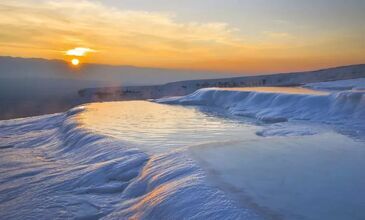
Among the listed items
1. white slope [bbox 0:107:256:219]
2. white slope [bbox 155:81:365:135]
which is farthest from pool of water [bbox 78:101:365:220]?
white slope [bbox 155:81:365:135]

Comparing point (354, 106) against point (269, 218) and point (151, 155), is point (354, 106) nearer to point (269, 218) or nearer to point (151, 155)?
point (151, 155)

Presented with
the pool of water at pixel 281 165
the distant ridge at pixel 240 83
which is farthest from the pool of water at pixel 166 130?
the distant ridge at pixel 240 83

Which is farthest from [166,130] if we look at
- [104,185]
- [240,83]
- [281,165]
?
[240,83]

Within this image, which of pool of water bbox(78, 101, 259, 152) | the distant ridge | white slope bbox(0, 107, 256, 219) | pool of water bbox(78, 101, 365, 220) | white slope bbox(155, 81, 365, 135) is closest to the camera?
pool of water bbox(78, 101, 365, 220)

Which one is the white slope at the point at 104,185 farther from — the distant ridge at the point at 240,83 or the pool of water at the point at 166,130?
the distant ridge at the point at 240,83

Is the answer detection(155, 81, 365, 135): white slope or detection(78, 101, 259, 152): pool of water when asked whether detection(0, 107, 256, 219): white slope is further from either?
detection(155, 81, 365, 135): white slope

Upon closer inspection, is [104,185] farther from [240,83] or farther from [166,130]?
[240,83]

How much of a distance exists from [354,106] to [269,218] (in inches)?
323

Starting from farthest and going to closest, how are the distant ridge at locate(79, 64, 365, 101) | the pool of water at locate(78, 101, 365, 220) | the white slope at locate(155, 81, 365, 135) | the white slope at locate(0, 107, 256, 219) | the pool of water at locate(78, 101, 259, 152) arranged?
the distant ridge at locate(79, 64, 365, 101)
the white slope at locate(155, 81, 365, 135)
the pool of water at locate(78, 101, 259, 152)
the white slope at locate(0, 107, 256, 219)
the pool of water at locate(78, 101, 365, 220)

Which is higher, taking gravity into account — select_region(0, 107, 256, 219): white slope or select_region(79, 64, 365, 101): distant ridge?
select_region(79, 64, 365, 101): distant ridge

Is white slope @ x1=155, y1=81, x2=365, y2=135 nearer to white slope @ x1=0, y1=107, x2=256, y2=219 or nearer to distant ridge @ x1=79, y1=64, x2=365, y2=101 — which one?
white slope @ x1=0, y1=107, x2=256, y2=219

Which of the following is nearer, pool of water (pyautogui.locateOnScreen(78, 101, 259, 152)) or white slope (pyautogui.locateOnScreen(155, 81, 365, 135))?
pool of water (pyautogui.locateOnScreen(78, 101, 259, 152))

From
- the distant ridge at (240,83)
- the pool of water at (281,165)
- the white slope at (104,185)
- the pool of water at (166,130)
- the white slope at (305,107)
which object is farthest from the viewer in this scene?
the distant ridge at (240,83)

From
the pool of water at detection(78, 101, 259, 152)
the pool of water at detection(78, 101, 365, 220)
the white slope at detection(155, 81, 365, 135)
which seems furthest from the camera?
the white slope at detection(155, 81, 365, 135)
